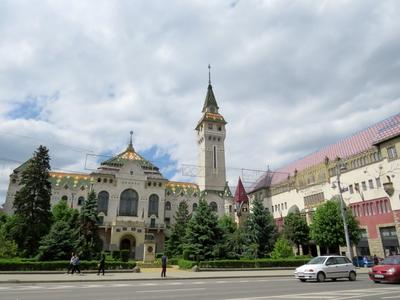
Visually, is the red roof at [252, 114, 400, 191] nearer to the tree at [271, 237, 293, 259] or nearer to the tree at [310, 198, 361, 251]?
the tree at [310, 198, 361, 251]

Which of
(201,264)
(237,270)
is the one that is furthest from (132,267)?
(237,270)

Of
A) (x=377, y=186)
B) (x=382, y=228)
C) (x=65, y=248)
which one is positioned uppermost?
(x=377, y=186)

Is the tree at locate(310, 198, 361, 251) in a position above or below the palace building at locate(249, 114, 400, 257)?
below

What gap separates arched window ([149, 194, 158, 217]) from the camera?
65.7 m

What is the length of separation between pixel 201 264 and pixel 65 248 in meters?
14.8

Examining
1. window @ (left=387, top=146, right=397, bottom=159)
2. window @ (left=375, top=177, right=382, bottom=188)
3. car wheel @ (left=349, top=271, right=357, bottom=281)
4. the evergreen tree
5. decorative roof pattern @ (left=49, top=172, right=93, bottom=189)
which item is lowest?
car wheel @ (left=349, top=271, right=357, bottom=281)

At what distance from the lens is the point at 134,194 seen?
64875 mm

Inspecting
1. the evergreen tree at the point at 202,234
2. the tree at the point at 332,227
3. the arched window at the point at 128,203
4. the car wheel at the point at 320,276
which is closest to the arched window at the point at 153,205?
the arched window at the point at 128,203

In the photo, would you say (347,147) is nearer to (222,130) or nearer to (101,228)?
(222,130)

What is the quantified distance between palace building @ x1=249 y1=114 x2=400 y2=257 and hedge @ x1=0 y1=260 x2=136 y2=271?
74.7 ft

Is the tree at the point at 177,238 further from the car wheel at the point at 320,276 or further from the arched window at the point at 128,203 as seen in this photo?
the car wheel at the point at 320,276

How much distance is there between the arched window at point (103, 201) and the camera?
61625mm

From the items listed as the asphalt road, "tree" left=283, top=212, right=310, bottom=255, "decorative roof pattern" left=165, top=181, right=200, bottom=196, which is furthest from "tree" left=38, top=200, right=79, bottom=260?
"decorative roof pattern" left=165, top=181, right=200, bottom=196

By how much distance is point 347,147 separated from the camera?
5272 cm
